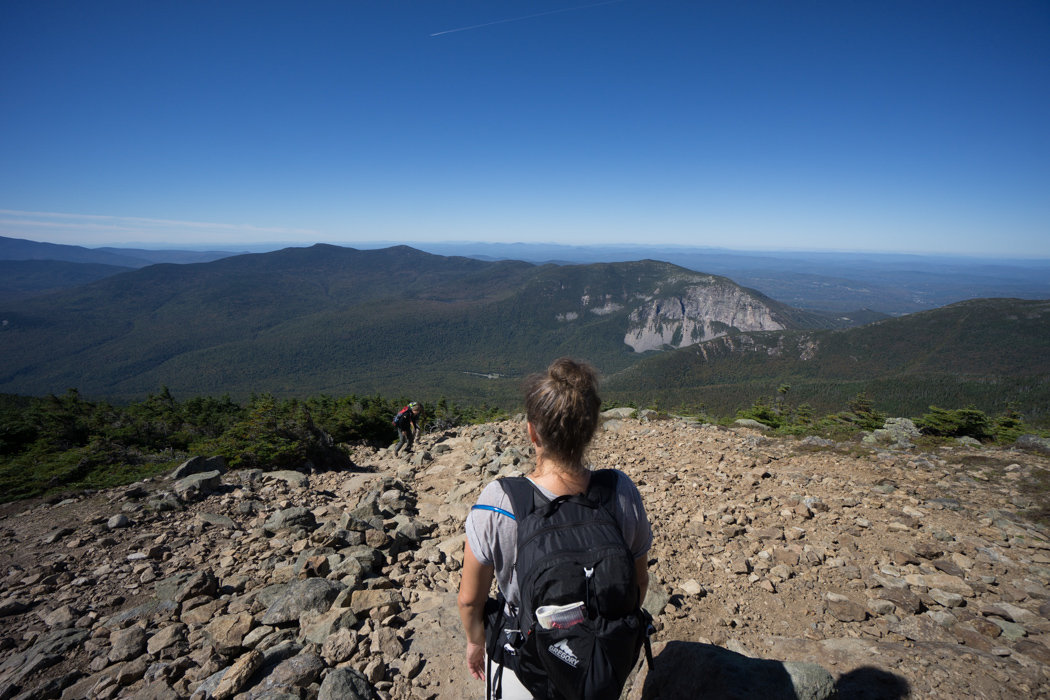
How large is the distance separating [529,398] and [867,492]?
6.78m

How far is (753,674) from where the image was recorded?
116 inches

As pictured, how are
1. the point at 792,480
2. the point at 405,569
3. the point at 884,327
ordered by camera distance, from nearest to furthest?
1. the point at 405,569
2. the point at 792,480
3. the point at 884,327

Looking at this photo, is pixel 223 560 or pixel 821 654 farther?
pixel 223 560

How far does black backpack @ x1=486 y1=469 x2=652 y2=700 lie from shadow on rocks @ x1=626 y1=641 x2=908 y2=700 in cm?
161

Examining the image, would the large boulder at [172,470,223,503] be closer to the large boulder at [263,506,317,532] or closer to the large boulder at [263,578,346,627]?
the large boulder at [263,506,317,532]

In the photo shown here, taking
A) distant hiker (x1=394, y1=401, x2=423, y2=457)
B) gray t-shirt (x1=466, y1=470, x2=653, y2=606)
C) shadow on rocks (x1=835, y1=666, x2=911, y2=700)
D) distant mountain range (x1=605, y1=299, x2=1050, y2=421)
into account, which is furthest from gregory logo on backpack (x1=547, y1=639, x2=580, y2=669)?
distant mountain range (x1=605, y1=299, x2=1050, y2=421)

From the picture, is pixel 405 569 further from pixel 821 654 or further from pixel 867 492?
pixel 867 492

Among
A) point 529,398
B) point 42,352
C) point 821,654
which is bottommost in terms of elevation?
point 42,352

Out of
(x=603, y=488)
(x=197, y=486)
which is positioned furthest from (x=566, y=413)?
(x=197, y=486)

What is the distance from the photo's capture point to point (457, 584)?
489 centimetres

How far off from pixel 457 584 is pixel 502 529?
345 cm

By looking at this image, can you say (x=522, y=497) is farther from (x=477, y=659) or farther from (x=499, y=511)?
(x=477, y=659)

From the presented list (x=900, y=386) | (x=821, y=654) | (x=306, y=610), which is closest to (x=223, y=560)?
(x=306, y=610)

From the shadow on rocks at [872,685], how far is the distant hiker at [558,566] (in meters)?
2.09
